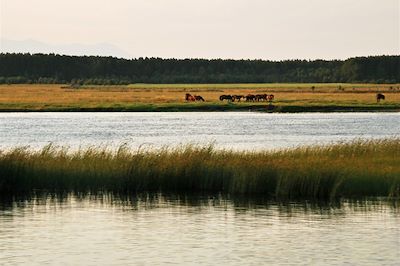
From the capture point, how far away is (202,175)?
96.5 feet

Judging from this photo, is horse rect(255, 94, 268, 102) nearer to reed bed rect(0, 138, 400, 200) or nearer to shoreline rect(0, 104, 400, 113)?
shoreline rect(0, 104, 400, 113)

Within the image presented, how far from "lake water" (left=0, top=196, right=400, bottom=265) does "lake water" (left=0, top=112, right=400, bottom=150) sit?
1829cm

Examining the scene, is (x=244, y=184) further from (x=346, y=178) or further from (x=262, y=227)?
(x=262, y=227)

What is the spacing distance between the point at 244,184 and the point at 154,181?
8.49 ft

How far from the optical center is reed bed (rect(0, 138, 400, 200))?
28266mm

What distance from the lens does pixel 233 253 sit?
20.3m

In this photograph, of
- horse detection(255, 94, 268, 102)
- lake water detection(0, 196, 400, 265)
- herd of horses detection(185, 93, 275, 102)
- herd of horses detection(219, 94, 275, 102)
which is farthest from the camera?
horse detection(255, 94, 268, 102)

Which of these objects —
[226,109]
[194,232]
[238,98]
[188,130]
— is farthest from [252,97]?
[194,232]

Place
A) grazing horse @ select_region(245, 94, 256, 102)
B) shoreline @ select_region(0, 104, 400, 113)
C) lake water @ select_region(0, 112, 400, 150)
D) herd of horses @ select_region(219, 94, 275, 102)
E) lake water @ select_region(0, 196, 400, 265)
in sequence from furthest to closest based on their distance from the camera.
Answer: grazing horse @ select_region(245, 94, 256, 102)
herd of horses @ select_region(219, 94, 275, 102)
shoreline @ select_region(0, 104, 400, 113)
lake water @ select_region(0, 112, 400, 150)
lake water @ select_region(0, 196, 400, 265)

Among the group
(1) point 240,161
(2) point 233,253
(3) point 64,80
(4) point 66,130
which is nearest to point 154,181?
(1) point 240,161

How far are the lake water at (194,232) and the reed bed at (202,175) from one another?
0.99 meters

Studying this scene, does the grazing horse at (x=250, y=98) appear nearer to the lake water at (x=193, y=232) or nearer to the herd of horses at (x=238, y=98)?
the herd of horses at (x=238, y=98)

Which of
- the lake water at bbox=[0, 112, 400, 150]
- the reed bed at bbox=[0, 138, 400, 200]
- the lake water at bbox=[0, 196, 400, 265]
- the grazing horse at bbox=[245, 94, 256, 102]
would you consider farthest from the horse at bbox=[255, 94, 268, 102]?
the lake water at bbox=[0, 196, 400, 265]

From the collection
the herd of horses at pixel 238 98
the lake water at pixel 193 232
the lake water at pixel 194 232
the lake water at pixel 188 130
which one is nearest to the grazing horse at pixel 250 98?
the herd of horses at pixel 238 98
